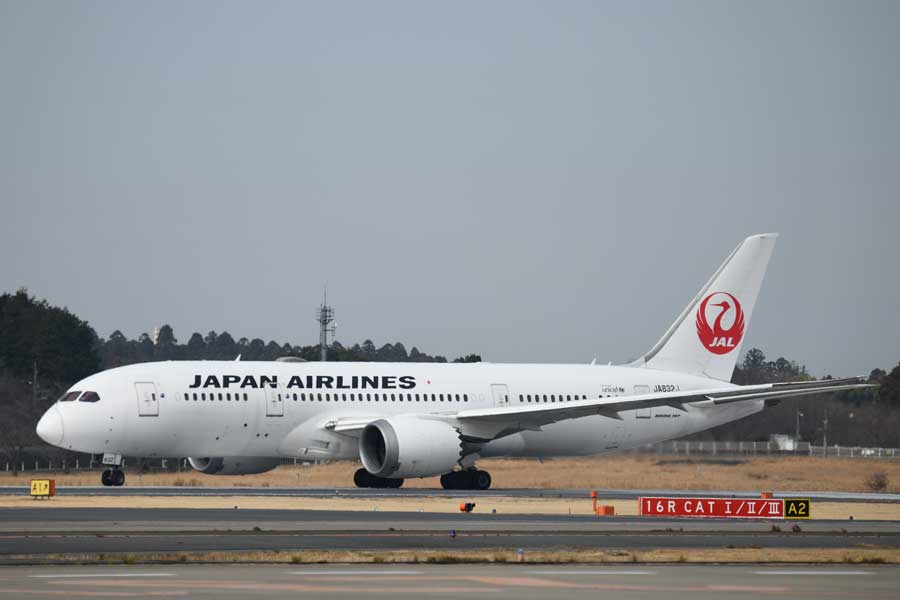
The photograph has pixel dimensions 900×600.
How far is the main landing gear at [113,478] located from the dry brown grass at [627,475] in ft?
9.15

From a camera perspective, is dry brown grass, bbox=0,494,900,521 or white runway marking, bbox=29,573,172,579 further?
dry brown grass, bbox=0,494,900,521

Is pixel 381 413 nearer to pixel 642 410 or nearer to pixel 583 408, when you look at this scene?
pixel 583 408

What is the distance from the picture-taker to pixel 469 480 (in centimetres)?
5100

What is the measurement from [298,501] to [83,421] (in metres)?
10.9

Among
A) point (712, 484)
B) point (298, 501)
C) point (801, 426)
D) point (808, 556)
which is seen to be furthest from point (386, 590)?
point (801, 426)

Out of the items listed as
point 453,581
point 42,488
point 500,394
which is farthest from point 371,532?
point 500,394

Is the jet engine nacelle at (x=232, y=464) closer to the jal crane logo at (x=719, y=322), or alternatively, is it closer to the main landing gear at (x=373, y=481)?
the main landing gear at (x=373, y=481)

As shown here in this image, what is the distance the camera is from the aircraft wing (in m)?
49.9

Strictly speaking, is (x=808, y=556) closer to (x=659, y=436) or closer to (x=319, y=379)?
(x=319, y=379)

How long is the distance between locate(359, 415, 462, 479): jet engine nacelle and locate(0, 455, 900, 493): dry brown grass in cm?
383

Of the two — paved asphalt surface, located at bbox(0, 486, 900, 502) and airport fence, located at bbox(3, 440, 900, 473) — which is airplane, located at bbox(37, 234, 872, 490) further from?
airport fence, located at bbox(3, 440, 900, 473)

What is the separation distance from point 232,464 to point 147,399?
13.8 ft

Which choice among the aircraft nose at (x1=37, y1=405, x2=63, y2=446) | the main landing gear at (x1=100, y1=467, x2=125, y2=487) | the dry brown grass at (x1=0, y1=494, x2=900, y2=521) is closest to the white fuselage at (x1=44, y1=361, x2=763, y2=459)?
the aircraft nose at (x1=37, y1=405, x2=63, y2=446)

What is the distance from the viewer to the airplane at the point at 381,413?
4819 centimetres
